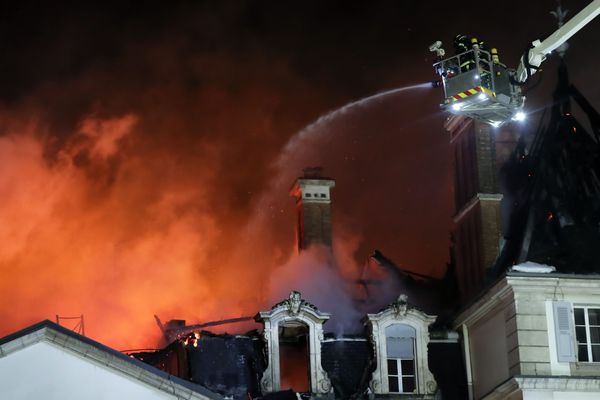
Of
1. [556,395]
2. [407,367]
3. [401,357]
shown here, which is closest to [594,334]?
[556,395]

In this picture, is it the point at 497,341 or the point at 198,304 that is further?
the point at 198,304

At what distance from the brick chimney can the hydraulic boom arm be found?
401 inches

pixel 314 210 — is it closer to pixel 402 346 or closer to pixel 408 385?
pixel 402 346

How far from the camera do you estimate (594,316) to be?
127 ft

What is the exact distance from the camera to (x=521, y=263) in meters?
39.2

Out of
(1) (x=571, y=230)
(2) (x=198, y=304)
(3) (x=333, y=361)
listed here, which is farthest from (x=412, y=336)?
(2) (x=198, y=304)

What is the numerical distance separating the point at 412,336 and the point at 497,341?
239cm

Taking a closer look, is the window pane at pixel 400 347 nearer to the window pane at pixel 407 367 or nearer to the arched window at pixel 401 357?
the arched window at pixel 401 357

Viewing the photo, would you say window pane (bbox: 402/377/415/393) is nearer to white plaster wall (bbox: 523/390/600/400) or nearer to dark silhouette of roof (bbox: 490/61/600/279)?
white plaster wall (bbox: 523/390/600/400)

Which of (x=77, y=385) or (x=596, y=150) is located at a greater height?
(x=596, y=150)

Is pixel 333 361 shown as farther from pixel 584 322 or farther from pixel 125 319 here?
pixel 125 319

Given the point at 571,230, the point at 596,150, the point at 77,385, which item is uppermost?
the point at 596,150

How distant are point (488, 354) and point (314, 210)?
27.5ft

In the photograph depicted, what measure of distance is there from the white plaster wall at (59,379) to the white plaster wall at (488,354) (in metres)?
9.09
